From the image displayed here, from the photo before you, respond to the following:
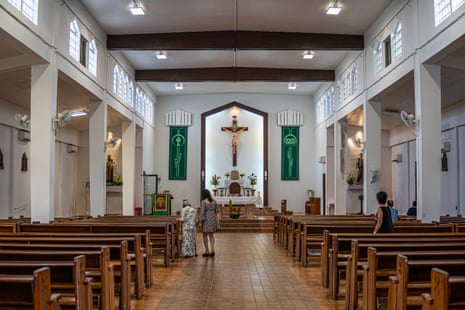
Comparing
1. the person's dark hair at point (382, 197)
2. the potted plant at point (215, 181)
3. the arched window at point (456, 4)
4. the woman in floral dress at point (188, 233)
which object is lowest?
the woman in floral dress at point (188, 233)

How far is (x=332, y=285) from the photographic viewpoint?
6078mm

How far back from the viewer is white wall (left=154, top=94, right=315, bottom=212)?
890 inches

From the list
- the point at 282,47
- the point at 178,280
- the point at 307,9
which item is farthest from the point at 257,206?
the point at 178,280

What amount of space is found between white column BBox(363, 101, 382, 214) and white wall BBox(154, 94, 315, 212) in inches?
358

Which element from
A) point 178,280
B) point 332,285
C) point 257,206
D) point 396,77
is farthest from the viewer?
point 257,206

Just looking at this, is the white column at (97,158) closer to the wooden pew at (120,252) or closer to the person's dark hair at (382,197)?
the wooden pew at (120,252)

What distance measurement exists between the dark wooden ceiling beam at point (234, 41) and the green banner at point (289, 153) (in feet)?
29.5

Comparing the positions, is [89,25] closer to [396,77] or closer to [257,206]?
[396,77]

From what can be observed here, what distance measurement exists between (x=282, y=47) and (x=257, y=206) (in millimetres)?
8822

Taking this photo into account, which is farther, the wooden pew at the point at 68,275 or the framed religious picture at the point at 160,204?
the framed religious picture at the point at 160,204

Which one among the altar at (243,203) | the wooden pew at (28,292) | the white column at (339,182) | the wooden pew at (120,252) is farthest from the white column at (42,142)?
the white column at (339,182)

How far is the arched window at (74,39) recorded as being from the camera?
11.3m

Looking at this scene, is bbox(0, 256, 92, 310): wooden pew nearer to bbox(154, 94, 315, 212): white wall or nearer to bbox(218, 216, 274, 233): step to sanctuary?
bbox(218, 216, 274, 233): step to sanctuary

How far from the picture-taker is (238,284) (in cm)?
680
